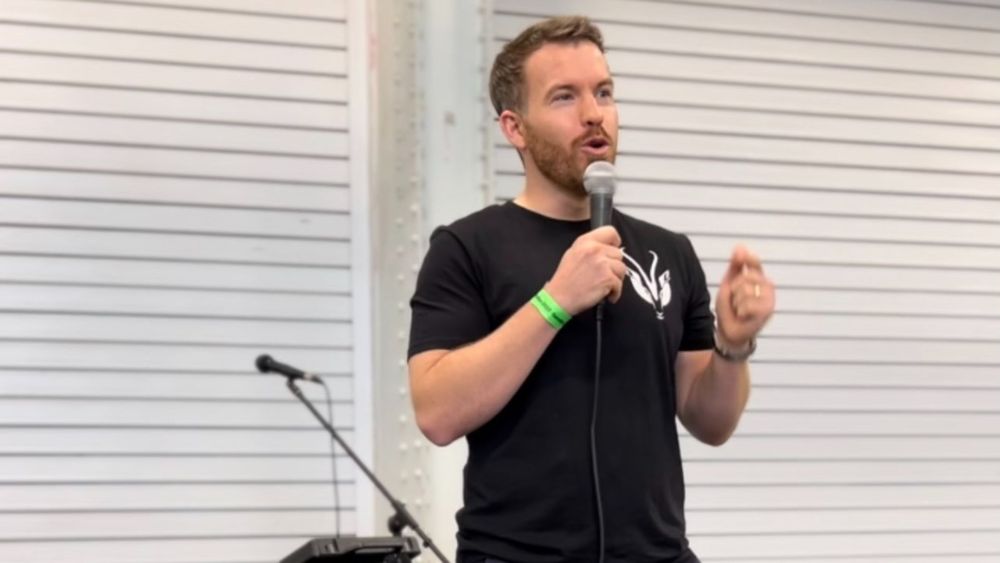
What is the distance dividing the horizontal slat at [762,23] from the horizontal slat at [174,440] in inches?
64.0

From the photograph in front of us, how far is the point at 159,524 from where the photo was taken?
3.25m

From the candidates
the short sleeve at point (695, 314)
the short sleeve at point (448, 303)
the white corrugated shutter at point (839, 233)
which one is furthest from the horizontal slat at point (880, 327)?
the short sleeve at point (448, 303)

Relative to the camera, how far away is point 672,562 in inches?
59.2

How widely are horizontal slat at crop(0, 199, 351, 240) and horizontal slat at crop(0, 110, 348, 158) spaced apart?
0.67 ft

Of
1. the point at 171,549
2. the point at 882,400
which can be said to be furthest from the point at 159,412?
the point at 882,400

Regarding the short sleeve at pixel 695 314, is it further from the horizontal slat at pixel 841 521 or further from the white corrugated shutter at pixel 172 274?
the horizontal slat at pixel 841 521

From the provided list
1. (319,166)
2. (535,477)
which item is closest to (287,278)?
(319,166)

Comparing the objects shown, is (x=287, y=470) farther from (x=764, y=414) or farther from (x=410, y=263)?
(x=764, y=414)

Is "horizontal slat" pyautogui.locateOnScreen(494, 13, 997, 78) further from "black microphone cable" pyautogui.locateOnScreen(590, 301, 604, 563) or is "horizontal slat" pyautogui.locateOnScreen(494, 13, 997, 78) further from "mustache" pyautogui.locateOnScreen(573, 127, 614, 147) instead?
"black microphone cable" pyautogui.locateOnScreen(590, 301, 604, 563)

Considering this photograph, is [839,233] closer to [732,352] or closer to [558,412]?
[732,352]

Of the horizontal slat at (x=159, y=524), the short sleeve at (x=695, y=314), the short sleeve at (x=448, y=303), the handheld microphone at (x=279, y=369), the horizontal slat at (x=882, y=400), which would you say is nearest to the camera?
the short sleeve at (x=448, y=303)

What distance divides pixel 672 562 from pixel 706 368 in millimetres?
332

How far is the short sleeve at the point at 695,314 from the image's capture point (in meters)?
1.72

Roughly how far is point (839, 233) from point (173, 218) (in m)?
2.45
